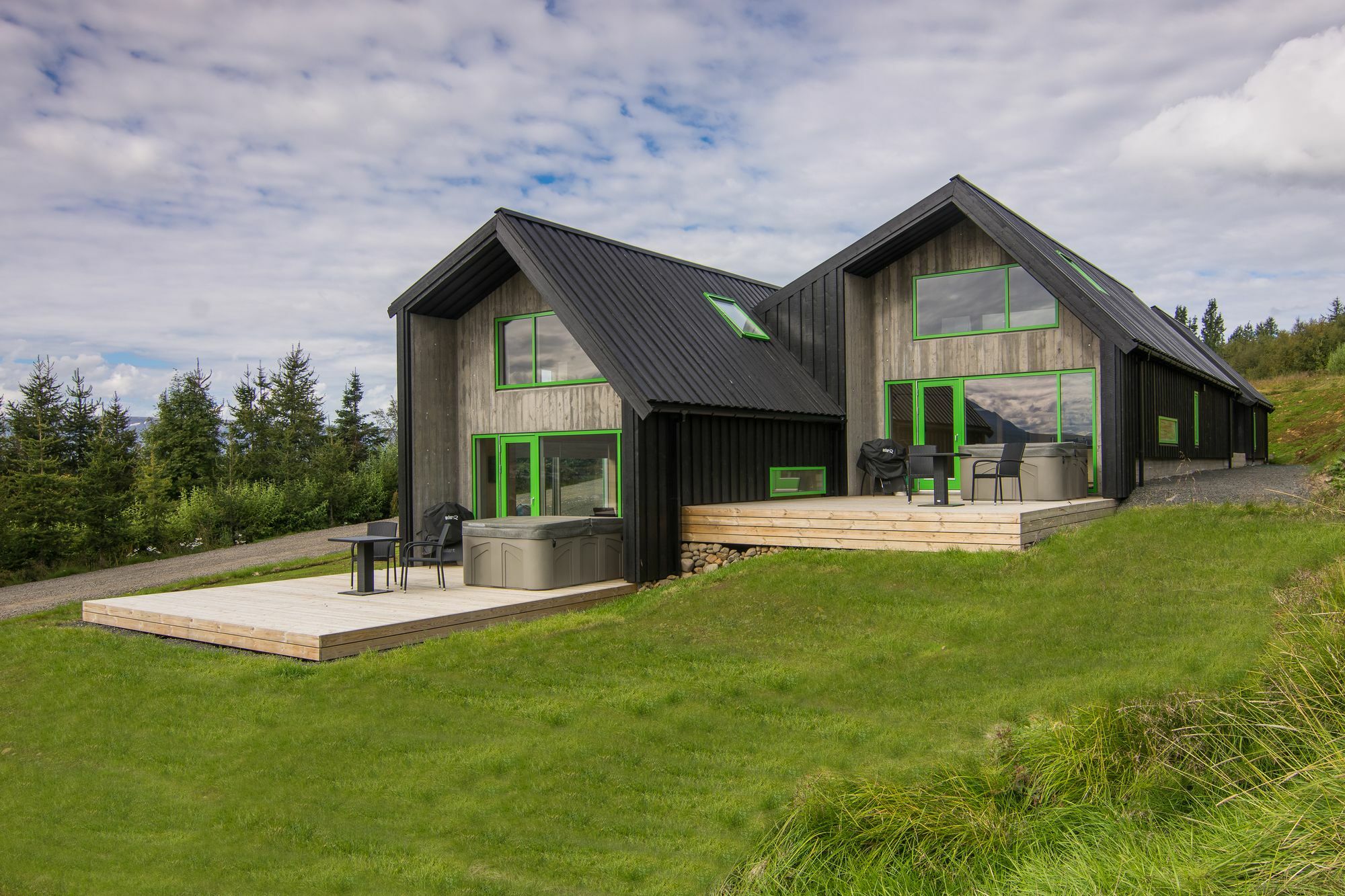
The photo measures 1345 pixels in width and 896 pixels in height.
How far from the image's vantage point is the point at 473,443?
529 inches

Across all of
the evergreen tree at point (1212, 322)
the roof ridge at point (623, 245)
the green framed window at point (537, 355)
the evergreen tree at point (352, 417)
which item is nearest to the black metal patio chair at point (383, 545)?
the green framed window at point (537, 355)

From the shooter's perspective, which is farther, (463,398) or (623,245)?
(623,245)

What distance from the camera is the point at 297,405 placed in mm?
33531

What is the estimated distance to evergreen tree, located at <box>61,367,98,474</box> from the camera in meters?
25.1

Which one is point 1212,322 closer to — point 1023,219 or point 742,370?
point 1023,219

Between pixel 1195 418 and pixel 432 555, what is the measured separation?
1351cm

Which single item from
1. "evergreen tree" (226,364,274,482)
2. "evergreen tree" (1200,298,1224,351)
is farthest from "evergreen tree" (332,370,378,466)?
"evergreen tree" (1200,298,1224,351)

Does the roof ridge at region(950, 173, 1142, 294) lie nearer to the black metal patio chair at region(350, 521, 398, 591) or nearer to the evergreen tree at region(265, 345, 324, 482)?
the black metal patio chair at region(350, 521, 398, 591)

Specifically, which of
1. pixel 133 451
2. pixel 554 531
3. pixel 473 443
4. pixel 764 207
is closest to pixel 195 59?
pixel 473 443

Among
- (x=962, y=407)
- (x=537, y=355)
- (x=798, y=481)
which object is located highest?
(x=537, y=355)

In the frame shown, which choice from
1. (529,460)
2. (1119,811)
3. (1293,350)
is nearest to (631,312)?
(529,460)

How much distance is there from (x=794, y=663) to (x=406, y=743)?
9.47 feet

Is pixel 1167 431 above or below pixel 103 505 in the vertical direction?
above

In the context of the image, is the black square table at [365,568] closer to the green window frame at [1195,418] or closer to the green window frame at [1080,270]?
the green window frame at [1080,270]
